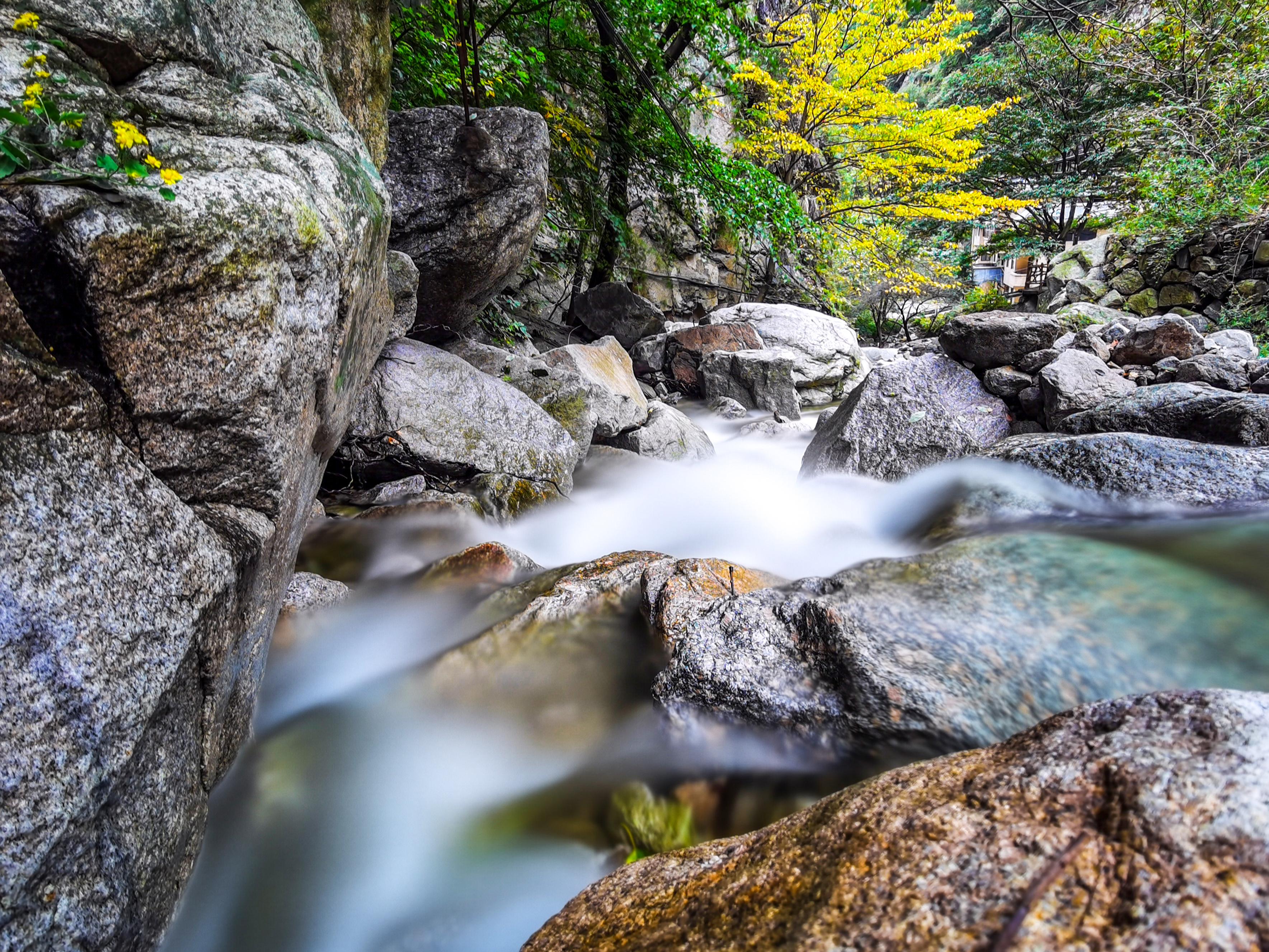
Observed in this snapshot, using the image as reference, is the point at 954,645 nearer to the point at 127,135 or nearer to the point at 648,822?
the point at 648,822

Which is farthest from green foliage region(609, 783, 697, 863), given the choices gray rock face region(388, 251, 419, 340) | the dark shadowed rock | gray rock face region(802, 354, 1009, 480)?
the dark shadowed rock

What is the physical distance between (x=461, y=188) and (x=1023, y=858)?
6.19 m

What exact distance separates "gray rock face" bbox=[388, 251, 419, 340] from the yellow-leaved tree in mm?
7423

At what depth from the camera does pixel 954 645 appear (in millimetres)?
2225

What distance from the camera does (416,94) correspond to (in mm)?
6328

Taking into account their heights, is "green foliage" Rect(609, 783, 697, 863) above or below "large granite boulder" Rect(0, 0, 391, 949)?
below

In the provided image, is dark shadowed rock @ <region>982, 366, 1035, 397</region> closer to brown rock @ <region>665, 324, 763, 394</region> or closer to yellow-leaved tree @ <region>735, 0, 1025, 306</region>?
yellow-leaved tree @ <region>735, 0, 1025, 306</region>

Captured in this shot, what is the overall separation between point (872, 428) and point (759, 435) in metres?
3.34

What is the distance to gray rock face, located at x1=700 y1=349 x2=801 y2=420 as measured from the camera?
10078mm

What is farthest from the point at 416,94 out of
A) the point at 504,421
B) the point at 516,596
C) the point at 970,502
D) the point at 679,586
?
the point at 970,502

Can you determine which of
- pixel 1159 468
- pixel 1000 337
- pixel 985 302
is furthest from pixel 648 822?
pixel 985 302

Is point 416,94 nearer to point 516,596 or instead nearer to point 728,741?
point 516,596

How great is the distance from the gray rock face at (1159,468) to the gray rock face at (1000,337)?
3.28 meters

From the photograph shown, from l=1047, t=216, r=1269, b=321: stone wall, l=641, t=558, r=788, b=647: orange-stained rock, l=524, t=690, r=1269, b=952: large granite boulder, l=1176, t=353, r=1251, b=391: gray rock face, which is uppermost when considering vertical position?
l=1047, t=216, r=1269, b=321: stone wall
